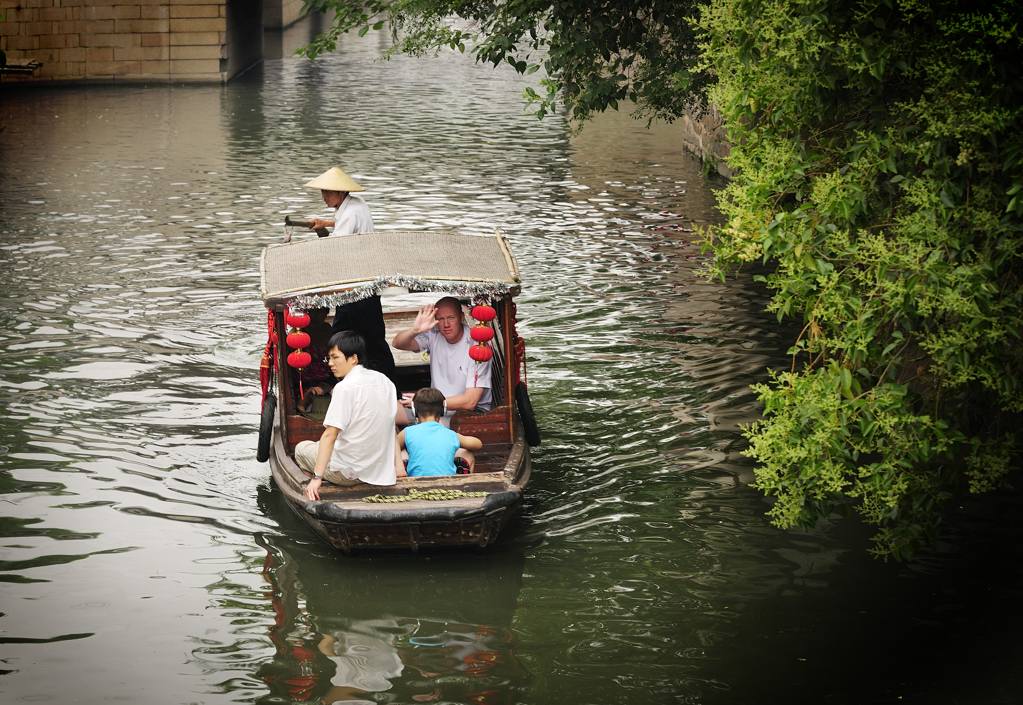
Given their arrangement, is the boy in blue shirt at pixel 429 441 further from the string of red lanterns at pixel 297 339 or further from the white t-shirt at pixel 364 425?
the string of red lanterns at pixel 297 339

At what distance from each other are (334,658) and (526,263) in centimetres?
1019

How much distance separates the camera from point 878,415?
22.5 feet

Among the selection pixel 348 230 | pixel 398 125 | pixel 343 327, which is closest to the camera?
pixel 343 327

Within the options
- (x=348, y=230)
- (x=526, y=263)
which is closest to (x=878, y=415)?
(x=348, y=230)

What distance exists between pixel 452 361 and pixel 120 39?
30.1 metres

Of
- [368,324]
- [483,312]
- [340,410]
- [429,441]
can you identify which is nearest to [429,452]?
[429,441]

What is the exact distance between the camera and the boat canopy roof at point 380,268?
9.23m

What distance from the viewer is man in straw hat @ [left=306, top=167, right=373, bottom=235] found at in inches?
451

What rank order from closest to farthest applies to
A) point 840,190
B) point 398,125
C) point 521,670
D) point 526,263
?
point 840,190 → point 521,670 → point 526,263 → point 398,125

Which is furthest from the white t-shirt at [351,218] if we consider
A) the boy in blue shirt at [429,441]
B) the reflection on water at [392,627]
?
the reflection on water at [392,627]

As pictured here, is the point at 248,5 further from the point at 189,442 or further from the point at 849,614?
the point at 849,614

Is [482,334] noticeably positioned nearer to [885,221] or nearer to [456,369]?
[456,369]

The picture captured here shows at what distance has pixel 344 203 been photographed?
38.1 feet

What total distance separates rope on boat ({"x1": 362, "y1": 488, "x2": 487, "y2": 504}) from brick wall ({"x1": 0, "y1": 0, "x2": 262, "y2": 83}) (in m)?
30.5
